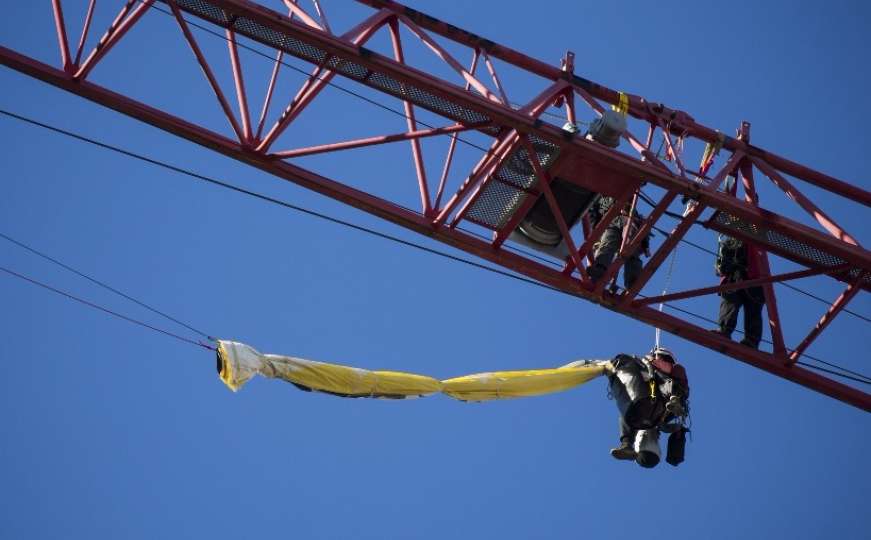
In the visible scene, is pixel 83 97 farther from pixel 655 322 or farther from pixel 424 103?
pixel 655 322

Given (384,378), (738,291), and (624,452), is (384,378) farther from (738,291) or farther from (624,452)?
(738,291)

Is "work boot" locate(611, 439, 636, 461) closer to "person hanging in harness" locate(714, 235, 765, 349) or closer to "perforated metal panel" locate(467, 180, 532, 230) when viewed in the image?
"person hanging in harness" locate(714, 235, 765, 349)

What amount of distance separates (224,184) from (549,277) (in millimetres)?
4059

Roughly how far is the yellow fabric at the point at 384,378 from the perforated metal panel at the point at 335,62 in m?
3.32

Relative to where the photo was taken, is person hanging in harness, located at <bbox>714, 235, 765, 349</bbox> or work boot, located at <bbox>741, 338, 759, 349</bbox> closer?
work boot, located at <bbox>741, 338, 759, 349</bbox>

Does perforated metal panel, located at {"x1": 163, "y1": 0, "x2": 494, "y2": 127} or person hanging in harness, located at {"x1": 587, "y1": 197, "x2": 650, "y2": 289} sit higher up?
perforated metal panel, located at {"x1": 163, "y1": 0, "x2": 494, "y2": 127}

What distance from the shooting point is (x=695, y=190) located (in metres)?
17.3

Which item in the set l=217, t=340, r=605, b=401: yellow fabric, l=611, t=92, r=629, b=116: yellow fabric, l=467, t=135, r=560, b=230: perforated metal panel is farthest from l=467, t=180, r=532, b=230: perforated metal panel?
l=217, t=340, r=605, b=401: yellow fabric

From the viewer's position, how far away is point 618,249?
1862 cm

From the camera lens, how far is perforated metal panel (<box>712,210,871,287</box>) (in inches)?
720

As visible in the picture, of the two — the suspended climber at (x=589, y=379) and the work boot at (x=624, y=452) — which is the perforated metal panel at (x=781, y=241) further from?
the work boot at (x=624, y=452)

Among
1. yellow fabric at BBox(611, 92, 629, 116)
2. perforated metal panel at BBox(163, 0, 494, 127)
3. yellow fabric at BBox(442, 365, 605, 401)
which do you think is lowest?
yellow fabric at BBox(442, 365, 605, 401)

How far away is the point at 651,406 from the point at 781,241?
2.69 meters

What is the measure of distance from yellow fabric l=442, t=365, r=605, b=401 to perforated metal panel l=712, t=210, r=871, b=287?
9.94 feet
